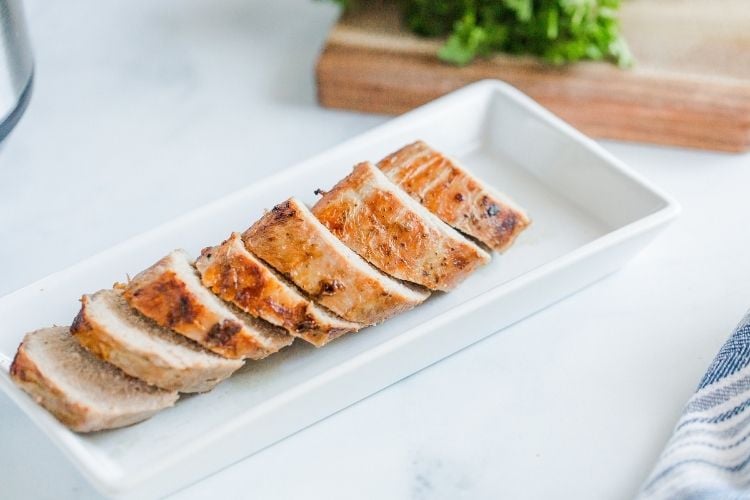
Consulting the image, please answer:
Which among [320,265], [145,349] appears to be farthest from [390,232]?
[145,349]

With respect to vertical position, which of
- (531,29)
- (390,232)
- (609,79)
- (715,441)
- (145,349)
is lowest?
(715,441)

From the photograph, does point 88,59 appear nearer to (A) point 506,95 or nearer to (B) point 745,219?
(A) point 506,95

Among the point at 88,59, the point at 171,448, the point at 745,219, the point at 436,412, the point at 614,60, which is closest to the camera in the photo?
the point at 171,448

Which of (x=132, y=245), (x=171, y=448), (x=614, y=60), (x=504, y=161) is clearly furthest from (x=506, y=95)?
(x=171, y=448)

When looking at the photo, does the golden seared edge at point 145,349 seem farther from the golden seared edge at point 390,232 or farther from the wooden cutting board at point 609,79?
the wooden cutting board at point 609,79

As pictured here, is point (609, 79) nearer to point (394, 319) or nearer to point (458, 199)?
point (458, 199)

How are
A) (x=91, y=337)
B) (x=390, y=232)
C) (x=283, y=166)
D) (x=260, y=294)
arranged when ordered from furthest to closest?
(x=283, y=166), (x=390, y=232), (x=260, y=294), (x=91, y=337)

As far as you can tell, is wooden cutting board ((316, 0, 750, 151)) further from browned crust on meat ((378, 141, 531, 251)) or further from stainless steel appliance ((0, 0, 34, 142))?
stainless steel appliance ((0, 0, 34, 142))
